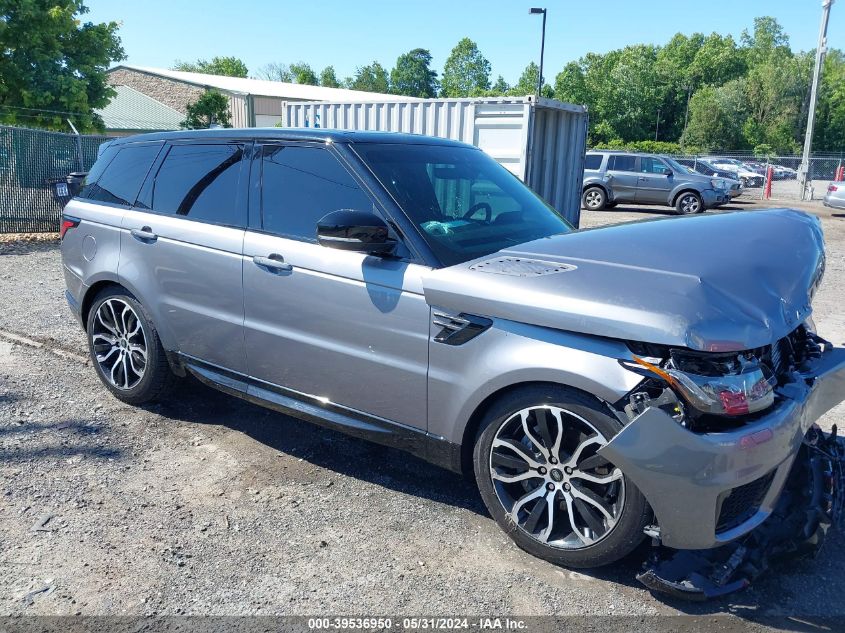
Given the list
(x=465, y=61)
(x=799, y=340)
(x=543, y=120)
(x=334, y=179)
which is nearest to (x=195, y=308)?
(x=334, y=179)

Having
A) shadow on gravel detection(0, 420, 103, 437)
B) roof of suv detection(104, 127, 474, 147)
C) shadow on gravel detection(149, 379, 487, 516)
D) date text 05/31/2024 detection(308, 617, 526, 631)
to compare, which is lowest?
date text 05/31/2024 detection(308, 617, 526, 631)

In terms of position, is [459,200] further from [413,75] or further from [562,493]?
[413,75]

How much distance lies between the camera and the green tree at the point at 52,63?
19.9 m

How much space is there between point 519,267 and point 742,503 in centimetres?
134

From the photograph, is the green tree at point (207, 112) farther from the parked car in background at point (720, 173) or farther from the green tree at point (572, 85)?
the green tree at point (572, 85)

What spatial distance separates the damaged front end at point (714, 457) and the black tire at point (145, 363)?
304cm

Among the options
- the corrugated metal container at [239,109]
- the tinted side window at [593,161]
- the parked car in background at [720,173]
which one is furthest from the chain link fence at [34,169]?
the corrugated metal container at [239,109]

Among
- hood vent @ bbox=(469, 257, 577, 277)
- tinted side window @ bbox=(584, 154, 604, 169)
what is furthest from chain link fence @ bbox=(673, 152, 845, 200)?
hood vent @ bbox=(469, 257, 577, 277)

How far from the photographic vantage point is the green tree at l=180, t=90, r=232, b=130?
111 ft

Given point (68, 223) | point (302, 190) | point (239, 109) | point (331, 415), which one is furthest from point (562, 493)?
point (239, 109)

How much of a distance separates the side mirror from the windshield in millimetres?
225

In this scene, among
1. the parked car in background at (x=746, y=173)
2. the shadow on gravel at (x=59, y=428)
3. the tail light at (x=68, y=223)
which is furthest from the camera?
the parked car in background at (x=746, y=173)

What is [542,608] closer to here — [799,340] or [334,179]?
[799,340]

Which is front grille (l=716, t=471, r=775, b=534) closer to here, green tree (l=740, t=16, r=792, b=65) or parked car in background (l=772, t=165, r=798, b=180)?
parked car in background (l=772, t=165, r=798, b=180)
